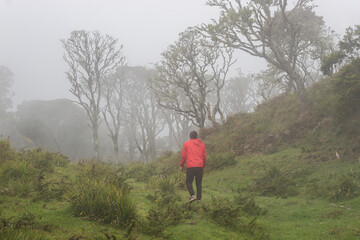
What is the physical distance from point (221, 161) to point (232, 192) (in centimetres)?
374

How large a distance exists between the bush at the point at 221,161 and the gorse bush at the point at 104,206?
8.33 metres

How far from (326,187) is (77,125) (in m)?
39.5

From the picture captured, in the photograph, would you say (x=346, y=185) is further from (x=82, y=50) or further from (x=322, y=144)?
(x=82, y=50)

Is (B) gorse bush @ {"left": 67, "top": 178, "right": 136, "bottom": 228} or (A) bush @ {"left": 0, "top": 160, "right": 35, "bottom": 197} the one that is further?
(A) bush @ {"left": 0, "top": 160, "right": 35, "bottom": 197}

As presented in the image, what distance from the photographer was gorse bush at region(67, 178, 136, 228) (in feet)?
15.5

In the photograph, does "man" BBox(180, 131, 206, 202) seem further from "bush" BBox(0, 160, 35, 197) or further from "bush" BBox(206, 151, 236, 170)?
"bush" BBox(206, 151, 236, 170)

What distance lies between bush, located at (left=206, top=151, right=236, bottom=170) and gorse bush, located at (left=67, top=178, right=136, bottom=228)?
8.33 metres

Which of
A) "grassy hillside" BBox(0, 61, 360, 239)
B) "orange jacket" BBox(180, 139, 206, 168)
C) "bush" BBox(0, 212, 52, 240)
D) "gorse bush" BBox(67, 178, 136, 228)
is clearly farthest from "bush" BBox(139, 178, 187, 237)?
"bush" BBox(0, 212, 52, 240)

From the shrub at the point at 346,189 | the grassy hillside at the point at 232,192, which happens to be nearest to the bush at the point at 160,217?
the grassy hillside at the point at 232,192

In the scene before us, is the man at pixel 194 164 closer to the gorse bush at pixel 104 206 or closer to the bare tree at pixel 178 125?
the gorse bush at pixel 104 206

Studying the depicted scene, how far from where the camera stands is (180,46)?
2028 centimetres

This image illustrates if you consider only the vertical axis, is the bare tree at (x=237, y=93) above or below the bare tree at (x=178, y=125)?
above

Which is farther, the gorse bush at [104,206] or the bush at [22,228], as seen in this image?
the gorse bush at [104,206]

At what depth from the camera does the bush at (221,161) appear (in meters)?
12.8
